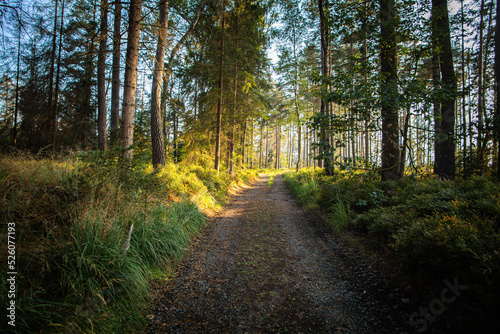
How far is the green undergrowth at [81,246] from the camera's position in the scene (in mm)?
1845

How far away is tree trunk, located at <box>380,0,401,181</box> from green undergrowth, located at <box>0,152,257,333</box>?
5.74 m

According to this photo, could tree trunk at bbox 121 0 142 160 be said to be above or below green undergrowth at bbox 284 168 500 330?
above

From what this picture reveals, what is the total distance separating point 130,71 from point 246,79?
709cm

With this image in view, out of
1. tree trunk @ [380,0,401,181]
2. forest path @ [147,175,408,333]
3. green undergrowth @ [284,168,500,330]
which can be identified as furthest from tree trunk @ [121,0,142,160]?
tree trunk @ [380,0,401,181]

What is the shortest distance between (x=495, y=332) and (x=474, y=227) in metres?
1.22

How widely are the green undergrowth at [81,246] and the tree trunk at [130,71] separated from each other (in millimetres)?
1445

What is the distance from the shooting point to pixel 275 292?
278cm

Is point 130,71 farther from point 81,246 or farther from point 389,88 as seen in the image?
point 389,88

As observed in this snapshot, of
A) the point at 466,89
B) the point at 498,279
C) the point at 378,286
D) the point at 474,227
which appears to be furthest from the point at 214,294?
the point at 466,89

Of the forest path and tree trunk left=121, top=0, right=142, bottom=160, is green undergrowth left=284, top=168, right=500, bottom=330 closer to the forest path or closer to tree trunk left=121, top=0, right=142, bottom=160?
the forest path

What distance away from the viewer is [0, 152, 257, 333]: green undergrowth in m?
1.84

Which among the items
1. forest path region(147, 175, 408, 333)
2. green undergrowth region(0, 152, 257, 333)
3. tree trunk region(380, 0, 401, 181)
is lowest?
forest path region(147, 175, 408, 333)

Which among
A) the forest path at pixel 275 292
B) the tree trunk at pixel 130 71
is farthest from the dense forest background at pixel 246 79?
the forest path at pixel 275 292

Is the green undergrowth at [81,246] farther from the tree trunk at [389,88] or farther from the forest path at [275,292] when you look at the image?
the tree trunk at [389,88]
